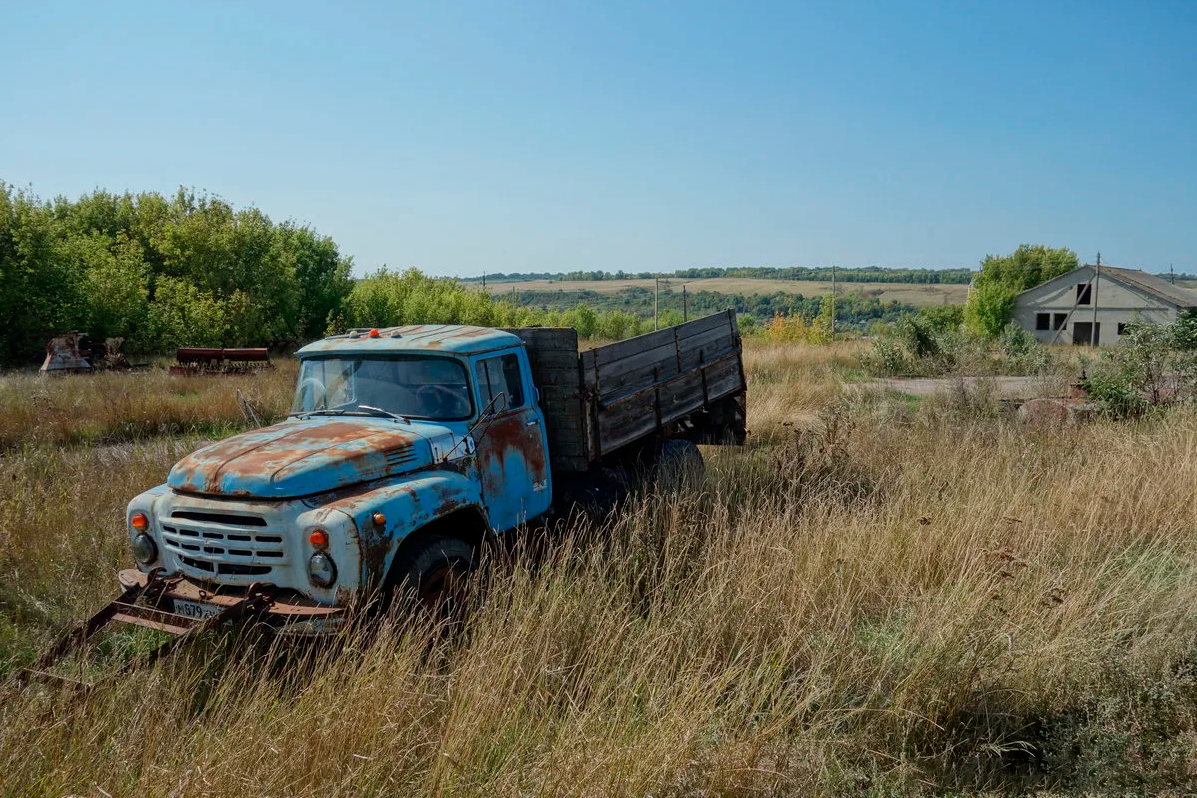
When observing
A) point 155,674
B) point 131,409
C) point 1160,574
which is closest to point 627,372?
point 1160,574

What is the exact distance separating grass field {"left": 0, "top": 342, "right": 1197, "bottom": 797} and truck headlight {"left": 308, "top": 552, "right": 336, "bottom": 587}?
336 mm

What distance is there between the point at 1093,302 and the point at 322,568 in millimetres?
49680

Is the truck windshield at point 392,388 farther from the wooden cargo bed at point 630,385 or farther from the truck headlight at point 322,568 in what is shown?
the truck headlight at point 322,568

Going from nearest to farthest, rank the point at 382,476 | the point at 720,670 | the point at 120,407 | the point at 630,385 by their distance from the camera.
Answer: the point at 720,670, the point at 382,476, the point at 630,385, the point at 120,407

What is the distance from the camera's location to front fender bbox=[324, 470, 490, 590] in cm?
420

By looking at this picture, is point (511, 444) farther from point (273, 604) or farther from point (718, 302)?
point (718, 302)

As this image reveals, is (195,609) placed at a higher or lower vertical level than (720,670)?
Answer: higher

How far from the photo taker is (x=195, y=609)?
14.2 feet

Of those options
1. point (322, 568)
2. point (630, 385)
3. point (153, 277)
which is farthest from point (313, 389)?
point (153, 277)

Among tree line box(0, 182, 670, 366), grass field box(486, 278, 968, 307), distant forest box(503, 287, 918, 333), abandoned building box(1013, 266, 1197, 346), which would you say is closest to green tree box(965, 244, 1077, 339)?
abandoned building box(1013, 266, 1197, 346)

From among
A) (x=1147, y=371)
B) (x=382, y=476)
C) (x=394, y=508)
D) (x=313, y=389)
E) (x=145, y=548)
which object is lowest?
(x=145, y=548)

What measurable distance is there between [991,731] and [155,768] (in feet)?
11.3

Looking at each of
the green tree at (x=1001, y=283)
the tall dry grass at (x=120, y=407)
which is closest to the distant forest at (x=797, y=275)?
the green tree at (x=1001, y=283)

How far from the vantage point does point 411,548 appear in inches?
182
